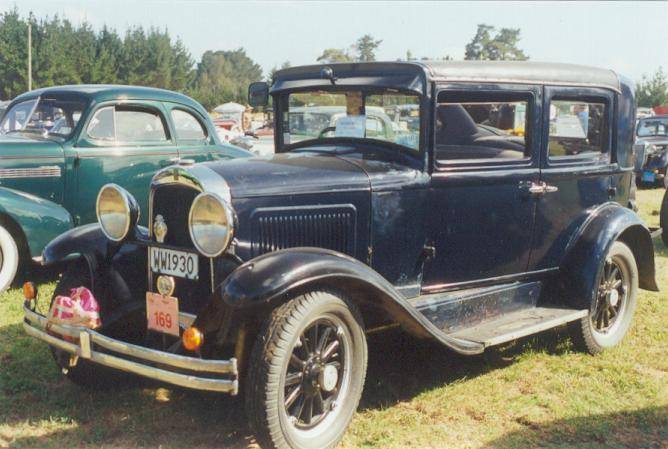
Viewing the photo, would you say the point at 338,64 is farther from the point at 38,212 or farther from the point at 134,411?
the point at 38,212

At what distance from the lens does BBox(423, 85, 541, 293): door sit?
4039 mm

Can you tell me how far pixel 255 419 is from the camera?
300 cm

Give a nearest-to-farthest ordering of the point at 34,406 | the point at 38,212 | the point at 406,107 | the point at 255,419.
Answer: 1. the point at 255,419
2. the point at 34,406
3. the point at 406,107
4. the point at 38,212

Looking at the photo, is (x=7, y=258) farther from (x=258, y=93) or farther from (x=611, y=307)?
(x=611, y=307)

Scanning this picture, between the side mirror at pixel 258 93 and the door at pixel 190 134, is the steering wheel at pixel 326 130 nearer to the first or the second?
the side mirror at pixel 258 93

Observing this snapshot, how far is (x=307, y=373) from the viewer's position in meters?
3.24

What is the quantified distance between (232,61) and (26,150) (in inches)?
4580

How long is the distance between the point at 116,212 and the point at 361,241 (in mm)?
1276

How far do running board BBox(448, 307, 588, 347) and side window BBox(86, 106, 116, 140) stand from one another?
13.1 feet

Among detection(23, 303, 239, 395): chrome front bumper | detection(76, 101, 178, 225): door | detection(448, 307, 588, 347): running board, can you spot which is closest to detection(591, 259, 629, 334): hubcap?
detection(448, 307, 588, 347): running board

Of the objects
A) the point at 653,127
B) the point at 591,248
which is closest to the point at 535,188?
the point at 591,248

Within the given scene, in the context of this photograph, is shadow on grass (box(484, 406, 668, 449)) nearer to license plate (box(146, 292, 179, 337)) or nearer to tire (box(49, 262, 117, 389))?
license plate (box(146, 292, 179, 337))

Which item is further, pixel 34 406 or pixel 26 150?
pixel 26 150

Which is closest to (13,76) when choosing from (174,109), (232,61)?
(174,109)
